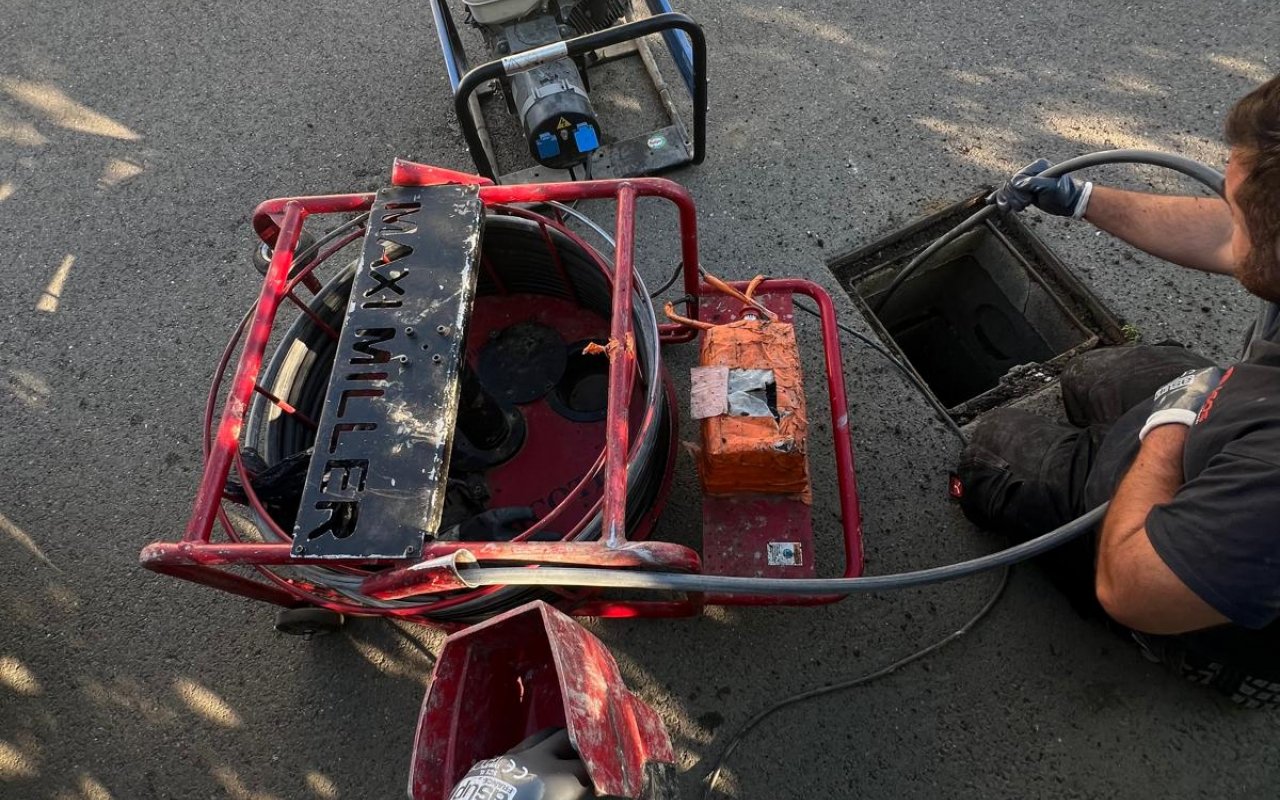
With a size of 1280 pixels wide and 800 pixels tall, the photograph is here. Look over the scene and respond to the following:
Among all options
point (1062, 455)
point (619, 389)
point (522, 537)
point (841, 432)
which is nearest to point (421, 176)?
point (619, 389)

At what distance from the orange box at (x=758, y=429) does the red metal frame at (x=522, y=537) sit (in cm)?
24

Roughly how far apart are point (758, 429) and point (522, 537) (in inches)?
27.3

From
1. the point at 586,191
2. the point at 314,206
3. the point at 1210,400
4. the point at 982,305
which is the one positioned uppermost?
the point at 314,206

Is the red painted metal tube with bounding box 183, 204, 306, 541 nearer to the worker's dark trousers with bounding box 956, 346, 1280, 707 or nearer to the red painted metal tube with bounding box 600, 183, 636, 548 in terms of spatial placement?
the red painted metal tube with bounding box 600, 183, 636, 548

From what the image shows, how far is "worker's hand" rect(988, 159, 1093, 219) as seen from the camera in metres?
2.33

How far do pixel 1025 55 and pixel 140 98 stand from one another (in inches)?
183

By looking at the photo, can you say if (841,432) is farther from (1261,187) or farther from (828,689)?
(1261,187)

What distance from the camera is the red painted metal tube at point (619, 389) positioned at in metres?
1.58

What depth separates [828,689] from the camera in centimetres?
239

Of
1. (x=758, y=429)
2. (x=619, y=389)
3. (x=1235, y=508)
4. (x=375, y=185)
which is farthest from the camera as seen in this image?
(x=375, y=185)

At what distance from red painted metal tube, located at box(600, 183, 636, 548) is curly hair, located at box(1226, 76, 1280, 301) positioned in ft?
4.31

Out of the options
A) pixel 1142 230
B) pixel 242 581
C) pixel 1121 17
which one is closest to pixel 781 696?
pixel 242 581

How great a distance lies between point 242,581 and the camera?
1936mm

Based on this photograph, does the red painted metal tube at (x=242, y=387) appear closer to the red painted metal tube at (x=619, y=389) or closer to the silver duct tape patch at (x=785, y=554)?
the red painted metal tube at (x=619, y=389)
